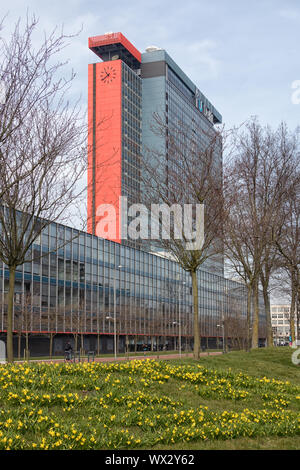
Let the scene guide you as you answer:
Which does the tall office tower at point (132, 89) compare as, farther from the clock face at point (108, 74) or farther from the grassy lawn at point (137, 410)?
the grassy lawn at point (137, 410)

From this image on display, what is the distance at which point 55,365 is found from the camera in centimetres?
1158

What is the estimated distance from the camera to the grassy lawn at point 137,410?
7535 mm

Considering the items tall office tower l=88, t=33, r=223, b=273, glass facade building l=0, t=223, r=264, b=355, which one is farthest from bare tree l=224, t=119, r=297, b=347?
tall office tower l=88, t=33, r=223, b=273

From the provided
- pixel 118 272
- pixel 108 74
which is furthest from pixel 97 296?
pixel 108 74

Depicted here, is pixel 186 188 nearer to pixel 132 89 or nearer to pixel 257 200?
pixel 257 200

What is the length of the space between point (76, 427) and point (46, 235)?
1937 inches

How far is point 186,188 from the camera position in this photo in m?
20.2

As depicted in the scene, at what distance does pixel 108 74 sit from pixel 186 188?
113160mm

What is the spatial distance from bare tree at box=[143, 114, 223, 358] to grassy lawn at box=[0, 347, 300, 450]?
738cm

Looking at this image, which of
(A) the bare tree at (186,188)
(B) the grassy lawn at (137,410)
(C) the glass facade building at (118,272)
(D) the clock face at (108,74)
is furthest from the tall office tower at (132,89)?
(B) the grassy lawn at (137,410)

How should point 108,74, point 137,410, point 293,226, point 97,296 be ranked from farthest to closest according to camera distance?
point 108,74 < point 97,296 < point 293,226 < point 137,410

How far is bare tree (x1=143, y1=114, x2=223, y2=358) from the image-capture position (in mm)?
19812

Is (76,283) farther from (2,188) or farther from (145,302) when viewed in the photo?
(2,188)

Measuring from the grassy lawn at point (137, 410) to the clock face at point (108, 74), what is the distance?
12102 cm
